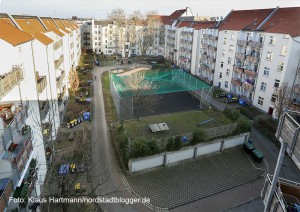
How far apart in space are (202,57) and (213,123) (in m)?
26.3

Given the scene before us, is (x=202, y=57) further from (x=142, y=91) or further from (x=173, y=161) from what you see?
(x=173, y=161)

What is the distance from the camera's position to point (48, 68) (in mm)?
22234

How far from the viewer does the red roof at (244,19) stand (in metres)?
37.1

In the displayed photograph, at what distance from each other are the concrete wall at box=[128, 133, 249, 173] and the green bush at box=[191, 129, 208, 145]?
0.51 metres

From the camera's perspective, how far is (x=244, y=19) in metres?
40.4

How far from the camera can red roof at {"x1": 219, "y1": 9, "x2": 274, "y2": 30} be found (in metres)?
37.1

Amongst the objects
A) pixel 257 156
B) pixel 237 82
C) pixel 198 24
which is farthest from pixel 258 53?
pixel 198 24

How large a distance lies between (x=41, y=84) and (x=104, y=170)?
31.5ft

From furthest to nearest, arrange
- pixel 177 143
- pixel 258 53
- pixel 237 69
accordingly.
→ 1. pixel 237 69
2. pixel 258 53
3. pixel 177 143

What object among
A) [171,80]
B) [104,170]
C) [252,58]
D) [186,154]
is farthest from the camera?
[171,80]

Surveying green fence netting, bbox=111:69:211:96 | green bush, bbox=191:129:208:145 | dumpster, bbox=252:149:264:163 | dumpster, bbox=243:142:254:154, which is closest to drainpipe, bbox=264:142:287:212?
green bush, bbox=191:129:208:145

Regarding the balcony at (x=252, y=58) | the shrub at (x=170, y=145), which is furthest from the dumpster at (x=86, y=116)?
the balcony at (x=252, y=58)

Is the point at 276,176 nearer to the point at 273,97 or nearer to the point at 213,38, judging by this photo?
the point at 273,97

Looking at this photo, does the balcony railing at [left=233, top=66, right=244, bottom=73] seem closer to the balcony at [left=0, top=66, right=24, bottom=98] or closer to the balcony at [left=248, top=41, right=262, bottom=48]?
the balcony at [left=248, top=41, right=262, bottom=48]
